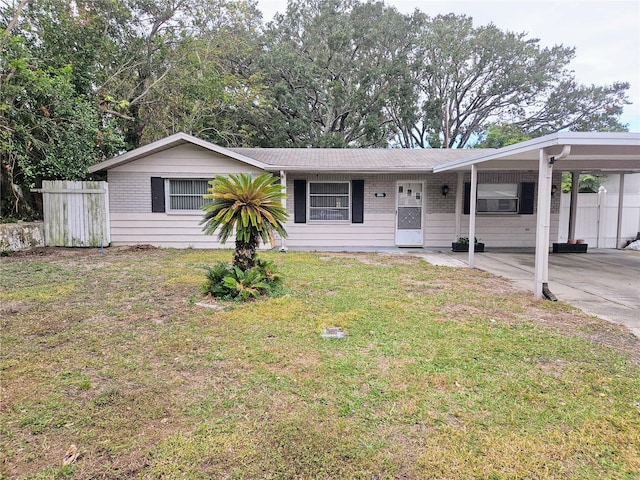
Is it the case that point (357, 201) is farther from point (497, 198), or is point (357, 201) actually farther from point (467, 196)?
point (497, 198)

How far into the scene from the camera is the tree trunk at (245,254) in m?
5.59

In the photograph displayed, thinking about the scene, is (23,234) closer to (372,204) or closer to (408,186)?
(372,204)

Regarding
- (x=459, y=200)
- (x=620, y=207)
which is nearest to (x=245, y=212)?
(x=459, y=200)

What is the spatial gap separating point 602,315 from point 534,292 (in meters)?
1.06

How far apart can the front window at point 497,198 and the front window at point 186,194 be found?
325 inches

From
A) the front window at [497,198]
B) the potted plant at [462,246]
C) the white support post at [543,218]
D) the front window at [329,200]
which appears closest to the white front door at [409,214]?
the potted plant at [462,246]

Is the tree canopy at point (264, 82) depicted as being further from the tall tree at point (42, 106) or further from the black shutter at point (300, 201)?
the black shutter at point (300, 201)

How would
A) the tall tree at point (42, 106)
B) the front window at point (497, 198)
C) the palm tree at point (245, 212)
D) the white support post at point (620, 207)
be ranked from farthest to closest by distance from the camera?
the white support post at point (620, 207), the front window at point (497, 198), the tall tree at point (42, 106), the palm tree at point (245, 212)

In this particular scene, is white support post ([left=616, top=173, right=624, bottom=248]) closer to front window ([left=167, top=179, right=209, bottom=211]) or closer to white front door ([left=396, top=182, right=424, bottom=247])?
white front door ([left=396, top=182, right=424, bottom=247])

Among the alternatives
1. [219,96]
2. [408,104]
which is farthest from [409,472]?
[408,104]

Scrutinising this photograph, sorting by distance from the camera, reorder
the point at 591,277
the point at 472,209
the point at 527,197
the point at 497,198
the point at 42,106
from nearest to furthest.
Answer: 1. the point at 591,277
2. the point at 472,209
3. the point at 42,106
4. the point at 527,197
5. the point at 497,198

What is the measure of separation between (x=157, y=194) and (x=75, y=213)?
2167 mm

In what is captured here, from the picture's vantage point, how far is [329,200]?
11062 mm

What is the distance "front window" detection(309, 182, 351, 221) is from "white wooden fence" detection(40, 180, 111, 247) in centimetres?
578
